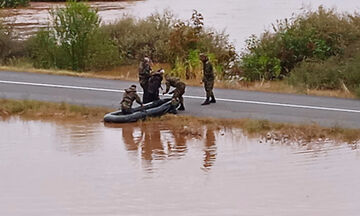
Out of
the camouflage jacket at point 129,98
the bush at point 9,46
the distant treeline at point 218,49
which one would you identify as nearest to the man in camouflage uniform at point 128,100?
the camouflage jacket at point 129,98

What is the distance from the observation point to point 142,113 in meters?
19.4

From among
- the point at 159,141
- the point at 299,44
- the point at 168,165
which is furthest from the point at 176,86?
the point at 299,44

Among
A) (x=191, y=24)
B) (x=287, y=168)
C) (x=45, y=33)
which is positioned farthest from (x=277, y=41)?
(x=287, y=168)

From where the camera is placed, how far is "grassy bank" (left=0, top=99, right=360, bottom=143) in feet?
59.3

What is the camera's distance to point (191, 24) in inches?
1162

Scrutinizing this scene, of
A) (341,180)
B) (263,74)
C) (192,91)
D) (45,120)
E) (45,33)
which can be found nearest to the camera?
(341,180)

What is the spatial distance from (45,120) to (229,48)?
10.9 meters

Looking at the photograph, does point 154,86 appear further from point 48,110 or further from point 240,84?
point 240,84

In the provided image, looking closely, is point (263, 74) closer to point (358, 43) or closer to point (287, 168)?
point (358, 43)

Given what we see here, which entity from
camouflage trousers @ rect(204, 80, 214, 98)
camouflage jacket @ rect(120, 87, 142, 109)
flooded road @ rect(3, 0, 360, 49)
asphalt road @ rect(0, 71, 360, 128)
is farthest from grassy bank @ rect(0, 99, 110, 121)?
flooded road @ rect(3, 0, 360, 49)

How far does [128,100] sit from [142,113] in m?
0.68

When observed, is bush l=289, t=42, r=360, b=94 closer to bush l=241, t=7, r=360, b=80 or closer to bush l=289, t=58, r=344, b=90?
bush l=289, t=58, r=344, b=90

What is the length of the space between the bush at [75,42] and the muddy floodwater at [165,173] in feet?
27.0

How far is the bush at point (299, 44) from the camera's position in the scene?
2589 cm
